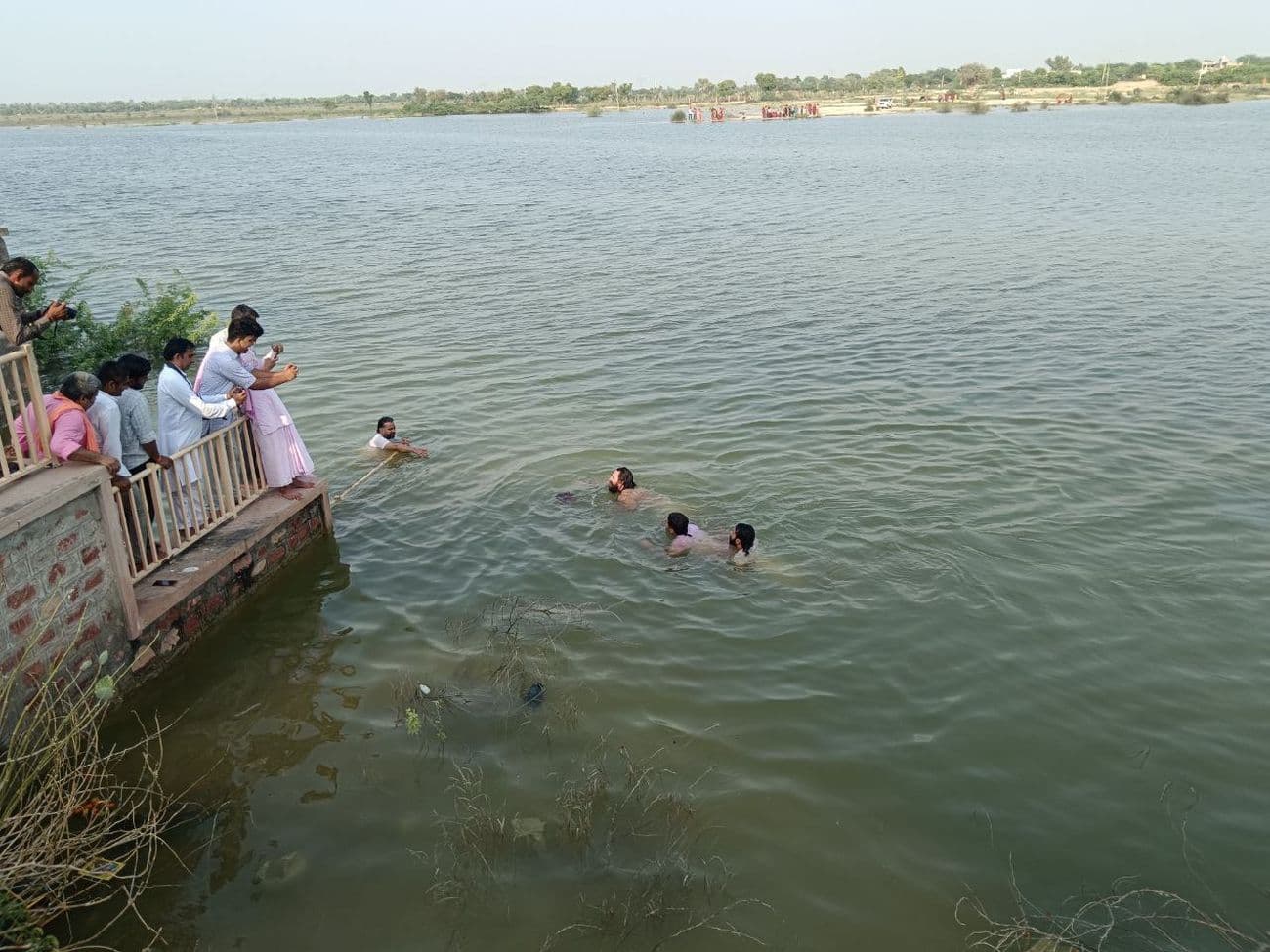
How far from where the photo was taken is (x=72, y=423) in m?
6.89

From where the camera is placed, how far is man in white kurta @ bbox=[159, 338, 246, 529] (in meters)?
8.19

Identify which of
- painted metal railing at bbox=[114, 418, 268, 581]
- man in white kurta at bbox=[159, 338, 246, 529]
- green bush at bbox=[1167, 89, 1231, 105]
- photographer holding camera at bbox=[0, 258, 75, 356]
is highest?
green bush at bbox=[1167, 89, 1231, 105]

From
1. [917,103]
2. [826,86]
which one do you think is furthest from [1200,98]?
[826,86]

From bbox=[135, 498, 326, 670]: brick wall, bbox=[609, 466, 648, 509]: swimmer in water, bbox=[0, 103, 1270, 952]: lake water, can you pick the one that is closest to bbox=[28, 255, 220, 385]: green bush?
bbox=[0, 103, 1270, 952]: lake water

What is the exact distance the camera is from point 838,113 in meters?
106

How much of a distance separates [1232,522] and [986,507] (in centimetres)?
239

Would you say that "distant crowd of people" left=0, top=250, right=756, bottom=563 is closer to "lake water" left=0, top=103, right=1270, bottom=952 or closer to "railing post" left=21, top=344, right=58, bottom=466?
"railing post" left=21, top=344, right=58, bottom=466

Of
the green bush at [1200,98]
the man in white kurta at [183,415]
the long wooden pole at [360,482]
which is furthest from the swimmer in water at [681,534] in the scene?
the green bush at [1200,98]

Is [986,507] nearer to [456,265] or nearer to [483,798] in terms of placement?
[483,798]

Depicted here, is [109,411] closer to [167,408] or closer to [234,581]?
[167,408]

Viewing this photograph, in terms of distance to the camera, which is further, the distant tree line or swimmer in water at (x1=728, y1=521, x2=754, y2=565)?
the distant tree line

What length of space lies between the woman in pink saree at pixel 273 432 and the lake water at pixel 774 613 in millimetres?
834

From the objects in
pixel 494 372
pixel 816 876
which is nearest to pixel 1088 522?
pixel 816 876

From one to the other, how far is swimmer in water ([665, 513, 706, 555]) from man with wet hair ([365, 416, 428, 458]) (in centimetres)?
424
